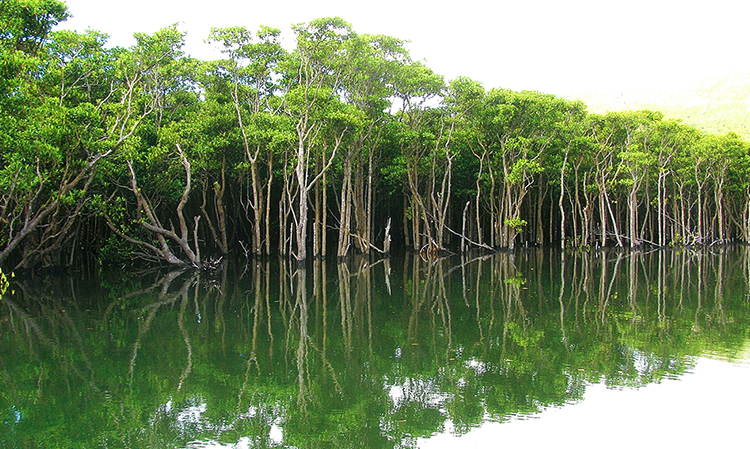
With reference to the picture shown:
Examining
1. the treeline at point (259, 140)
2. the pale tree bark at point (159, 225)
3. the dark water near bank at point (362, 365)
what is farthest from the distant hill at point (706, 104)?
the dark water near bank at point (362, 365)

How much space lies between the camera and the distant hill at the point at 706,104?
76562 millimetres

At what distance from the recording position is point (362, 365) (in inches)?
356

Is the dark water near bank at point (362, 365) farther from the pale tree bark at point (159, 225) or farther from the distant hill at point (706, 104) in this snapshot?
the distant hill at point (706, 104)

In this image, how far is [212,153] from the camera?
Answer: 29.1 metres

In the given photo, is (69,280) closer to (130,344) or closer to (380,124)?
(130,344)

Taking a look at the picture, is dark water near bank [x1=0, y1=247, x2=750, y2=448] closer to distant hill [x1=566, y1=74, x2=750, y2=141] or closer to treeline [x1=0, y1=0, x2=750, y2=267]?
treeline [x1=0, y1=0, x2=750, y2=267]

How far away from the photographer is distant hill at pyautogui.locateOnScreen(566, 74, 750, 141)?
7656cm

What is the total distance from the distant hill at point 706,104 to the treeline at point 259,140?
37928mm

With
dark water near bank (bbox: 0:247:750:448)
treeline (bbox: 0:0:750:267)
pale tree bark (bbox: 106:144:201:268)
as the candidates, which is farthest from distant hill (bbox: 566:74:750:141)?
dark water near bank (bbox: 0:247:750:448)

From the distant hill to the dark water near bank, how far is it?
2544 inches

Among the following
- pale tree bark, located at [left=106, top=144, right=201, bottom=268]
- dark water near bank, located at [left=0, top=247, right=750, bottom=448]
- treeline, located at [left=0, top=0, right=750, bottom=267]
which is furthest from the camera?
pale tree bark, located at [left=106, top=144, right=201, bottom=268]

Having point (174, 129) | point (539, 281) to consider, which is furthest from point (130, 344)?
point (174, 129)

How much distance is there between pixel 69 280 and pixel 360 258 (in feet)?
46.6

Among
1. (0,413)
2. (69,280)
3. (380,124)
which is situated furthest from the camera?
(380,124)
